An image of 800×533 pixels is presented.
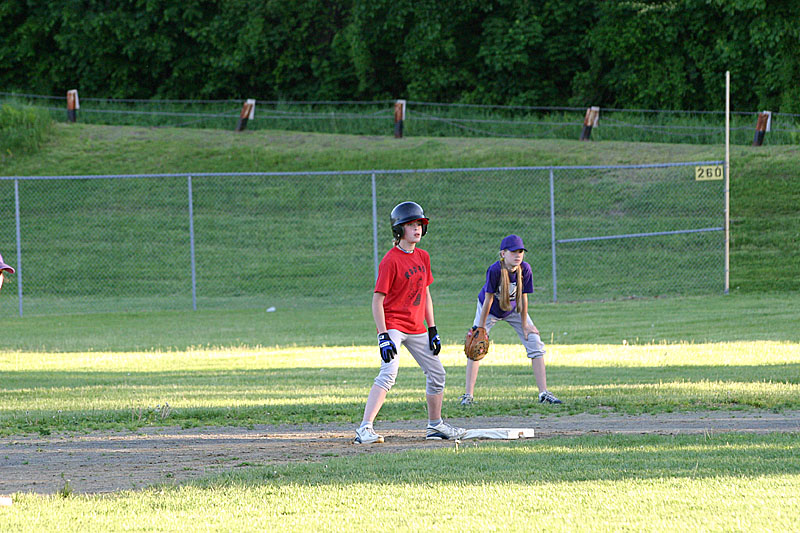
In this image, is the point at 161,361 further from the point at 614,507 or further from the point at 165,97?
the point at 165,97

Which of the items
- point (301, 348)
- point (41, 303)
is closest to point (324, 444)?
point (301, 348)

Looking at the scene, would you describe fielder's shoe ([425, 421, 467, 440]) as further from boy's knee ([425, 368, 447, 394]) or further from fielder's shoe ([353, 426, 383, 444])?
fielder's shoe ([353, 426, 383, 444])

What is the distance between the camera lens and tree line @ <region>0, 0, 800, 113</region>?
3516 centimetres

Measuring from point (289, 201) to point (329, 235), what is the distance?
2.80 meters

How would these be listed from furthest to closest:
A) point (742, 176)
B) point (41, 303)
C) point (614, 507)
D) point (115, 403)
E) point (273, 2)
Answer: point (273, 2), point (742, 176), point (41, 303), point (115, 403), point (614, 507)

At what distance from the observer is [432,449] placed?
6.99m

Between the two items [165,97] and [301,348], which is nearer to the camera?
[301,348]

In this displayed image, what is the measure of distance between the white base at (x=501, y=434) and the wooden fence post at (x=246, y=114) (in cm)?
2611

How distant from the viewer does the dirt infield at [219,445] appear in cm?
633

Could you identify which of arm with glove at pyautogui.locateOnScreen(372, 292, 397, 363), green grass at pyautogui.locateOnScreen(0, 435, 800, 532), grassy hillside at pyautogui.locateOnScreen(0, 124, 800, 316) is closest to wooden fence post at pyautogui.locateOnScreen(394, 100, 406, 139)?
grassy hillside at pyautogui.locateOnScreen(0, 124, 800, 316)

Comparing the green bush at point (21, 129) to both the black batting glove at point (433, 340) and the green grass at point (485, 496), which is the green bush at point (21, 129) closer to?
the black batting glove at point (433, 340)

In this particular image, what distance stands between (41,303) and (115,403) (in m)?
13.5

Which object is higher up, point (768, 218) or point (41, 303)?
point (768, 218)

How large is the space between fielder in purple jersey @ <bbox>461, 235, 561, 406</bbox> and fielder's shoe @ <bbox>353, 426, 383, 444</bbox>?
206 centimetres
